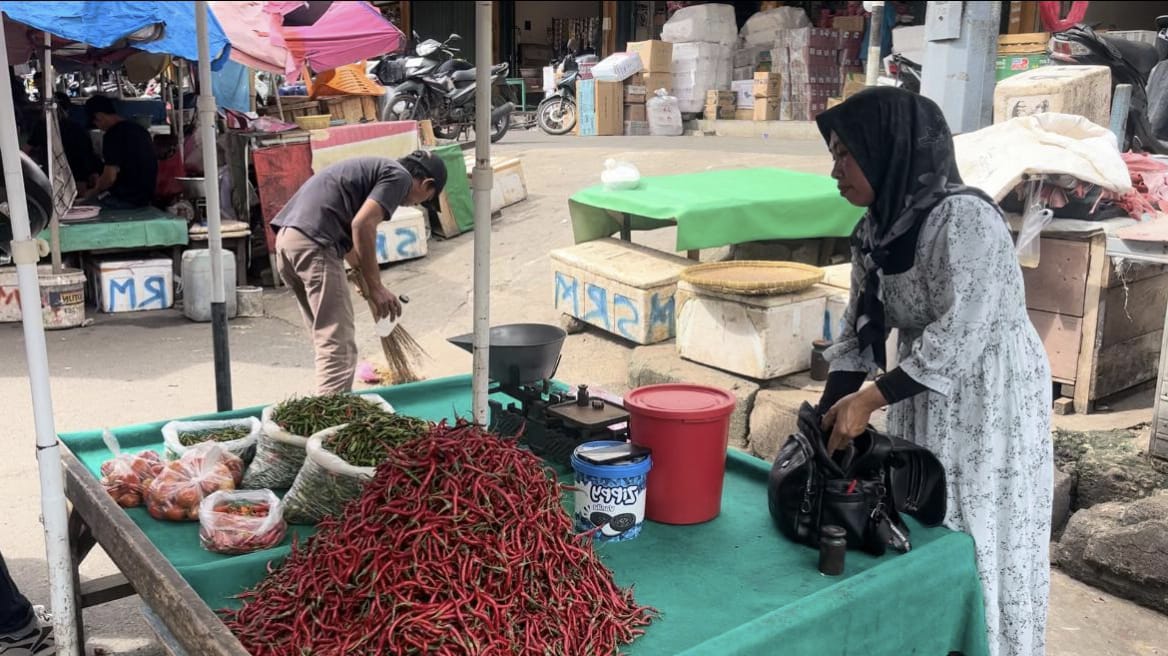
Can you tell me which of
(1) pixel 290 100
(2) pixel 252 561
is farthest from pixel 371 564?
(1) pixel 290 100

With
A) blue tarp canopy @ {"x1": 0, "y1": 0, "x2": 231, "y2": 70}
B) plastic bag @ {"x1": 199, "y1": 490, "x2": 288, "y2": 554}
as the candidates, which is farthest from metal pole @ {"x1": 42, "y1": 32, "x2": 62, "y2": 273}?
plastic bag @ {"x1": 199, "y1": 490, "x2": 288, "y2": 554}

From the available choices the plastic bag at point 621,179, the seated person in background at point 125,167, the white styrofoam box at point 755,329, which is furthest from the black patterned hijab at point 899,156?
the seated person in background at point 125,167

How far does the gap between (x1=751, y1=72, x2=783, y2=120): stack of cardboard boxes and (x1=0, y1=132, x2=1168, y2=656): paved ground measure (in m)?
3.02

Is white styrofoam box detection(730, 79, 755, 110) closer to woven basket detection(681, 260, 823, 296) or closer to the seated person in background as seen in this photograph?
the seated person in background

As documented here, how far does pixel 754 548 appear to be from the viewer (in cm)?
216

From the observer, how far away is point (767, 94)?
13.2m

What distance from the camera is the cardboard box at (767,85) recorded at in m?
13.2

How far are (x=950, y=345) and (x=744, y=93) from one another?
1238cm

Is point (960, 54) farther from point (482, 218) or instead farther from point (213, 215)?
point (213, 215)

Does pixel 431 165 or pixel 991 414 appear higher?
pixel 431 165

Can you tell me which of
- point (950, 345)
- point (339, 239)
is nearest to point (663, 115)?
point (339, 239)

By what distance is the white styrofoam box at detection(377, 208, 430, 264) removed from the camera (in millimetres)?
8320

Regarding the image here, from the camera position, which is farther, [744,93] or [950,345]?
[744,93]

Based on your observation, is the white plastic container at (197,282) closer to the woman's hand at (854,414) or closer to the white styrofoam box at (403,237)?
the white styrofoam box at (403,237)
